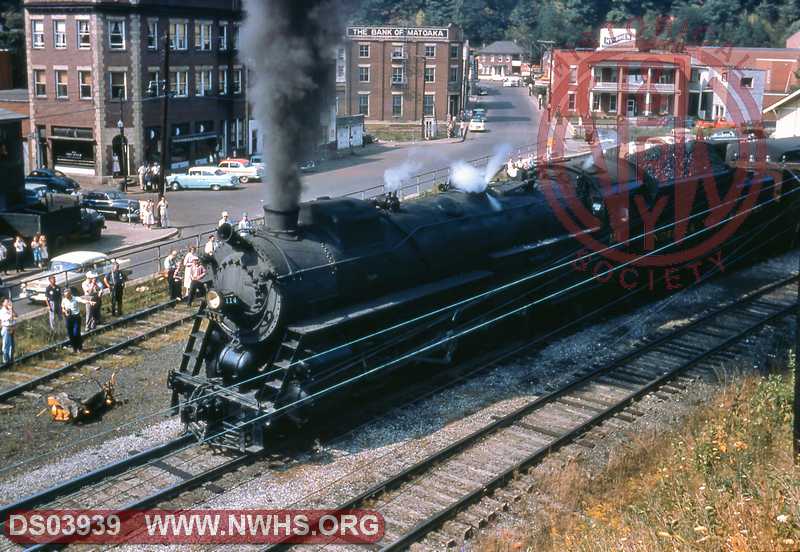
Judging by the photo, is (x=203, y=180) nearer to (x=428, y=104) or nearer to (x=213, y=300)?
(x=428, y=104)

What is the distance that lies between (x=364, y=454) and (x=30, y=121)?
41926 millimetres

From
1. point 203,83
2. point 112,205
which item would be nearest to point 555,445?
point 112,205

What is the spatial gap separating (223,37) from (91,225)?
22.9 m

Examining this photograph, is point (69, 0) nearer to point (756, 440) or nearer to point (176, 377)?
point (176, 377)

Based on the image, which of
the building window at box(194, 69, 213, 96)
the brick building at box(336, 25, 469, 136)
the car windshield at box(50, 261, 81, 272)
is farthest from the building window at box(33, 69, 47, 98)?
the car windshield at box(50, 261, 81, 272)

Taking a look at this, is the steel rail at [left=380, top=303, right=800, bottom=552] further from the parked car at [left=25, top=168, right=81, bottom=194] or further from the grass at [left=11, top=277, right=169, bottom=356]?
the parked car at [left=25, top=168, right=81, bottom=194]

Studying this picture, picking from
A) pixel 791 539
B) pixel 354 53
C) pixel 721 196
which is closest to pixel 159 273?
pixel 721 196

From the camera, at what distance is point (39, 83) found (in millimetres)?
46688

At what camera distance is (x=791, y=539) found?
7.72m

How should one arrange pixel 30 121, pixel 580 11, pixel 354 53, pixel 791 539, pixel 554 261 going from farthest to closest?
pixel 580 11, pixel 354 53, pixel 30 121, pixel 554 261, pixel 791 539

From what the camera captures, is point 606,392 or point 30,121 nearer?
point 606,392

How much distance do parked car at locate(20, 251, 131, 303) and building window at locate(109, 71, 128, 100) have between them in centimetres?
2322

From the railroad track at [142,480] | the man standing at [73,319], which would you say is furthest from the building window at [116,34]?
the railroad track at [142,480]

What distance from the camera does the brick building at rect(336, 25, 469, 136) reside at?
2640 inches
